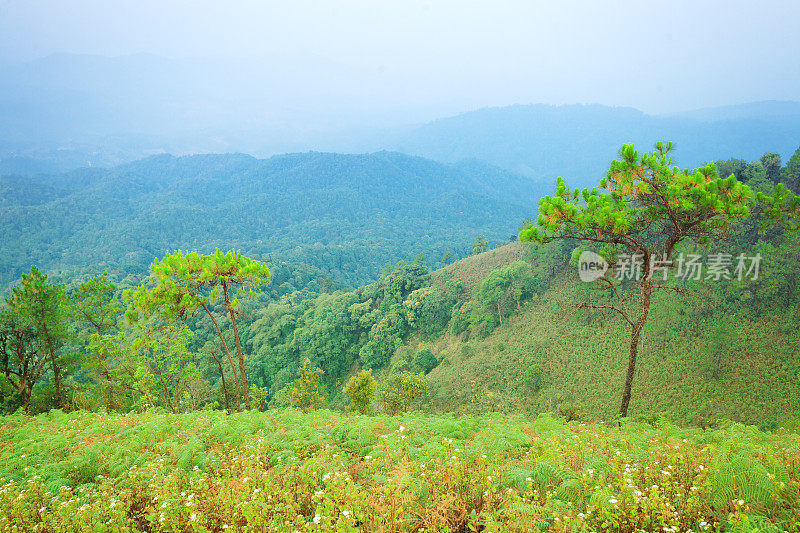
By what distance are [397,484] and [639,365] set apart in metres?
20.3

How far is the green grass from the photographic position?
3.75 m

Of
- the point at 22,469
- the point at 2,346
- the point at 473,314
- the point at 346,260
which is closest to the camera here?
the point at 22,469

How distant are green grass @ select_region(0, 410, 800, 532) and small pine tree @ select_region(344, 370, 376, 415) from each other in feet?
42.9

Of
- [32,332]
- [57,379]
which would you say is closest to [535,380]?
[57,379]

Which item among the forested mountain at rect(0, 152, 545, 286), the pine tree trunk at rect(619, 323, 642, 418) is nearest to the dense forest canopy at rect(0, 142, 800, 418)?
the pine tree trunk at rect(619, 323, 642, 418)

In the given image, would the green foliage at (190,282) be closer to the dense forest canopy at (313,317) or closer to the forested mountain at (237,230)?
the dense forest canopy at (313,317)

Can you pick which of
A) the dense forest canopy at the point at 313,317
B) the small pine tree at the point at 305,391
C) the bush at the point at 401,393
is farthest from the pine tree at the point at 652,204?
the small pine tree at the point at 305,391

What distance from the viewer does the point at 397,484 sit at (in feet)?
14.3

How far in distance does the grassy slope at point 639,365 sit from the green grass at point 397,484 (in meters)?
11.2

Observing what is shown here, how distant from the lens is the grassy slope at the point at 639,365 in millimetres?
15961

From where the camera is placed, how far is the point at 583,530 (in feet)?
11.6

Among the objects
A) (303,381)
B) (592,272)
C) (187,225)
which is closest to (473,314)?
(303,381)

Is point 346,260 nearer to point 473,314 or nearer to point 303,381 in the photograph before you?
point 473,314

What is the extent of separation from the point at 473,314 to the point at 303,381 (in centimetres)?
1736
